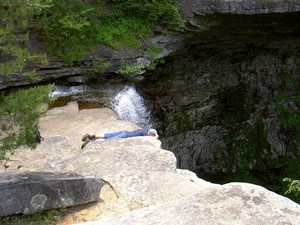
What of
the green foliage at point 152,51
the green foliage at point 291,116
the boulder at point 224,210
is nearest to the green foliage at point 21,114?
the boulder at point 224,210

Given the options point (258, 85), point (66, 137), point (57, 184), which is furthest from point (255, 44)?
point (57, 184)

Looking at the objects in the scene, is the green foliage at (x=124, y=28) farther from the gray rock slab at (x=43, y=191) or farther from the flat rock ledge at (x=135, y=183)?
the gray rock slab at (x=43, y=191)

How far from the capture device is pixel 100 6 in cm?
1363

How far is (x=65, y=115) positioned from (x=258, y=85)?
9.65 metres

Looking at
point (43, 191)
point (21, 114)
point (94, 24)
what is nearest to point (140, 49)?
point (94, 24)

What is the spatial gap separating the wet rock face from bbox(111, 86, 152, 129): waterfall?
977mm

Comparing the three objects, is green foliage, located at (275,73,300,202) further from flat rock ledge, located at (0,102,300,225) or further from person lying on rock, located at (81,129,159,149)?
person lying on rock, located at (81,129,159,149)

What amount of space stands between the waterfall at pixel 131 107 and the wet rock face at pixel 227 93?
0.98m

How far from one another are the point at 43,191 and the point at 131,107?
7.56m

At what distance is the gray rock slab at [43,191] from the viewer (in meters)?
6.30

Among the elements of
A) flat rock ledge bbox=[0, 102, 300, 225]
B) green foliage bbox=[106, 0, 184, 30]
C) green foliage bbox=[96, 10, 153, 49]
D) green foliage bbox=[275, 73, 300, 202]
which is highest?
green foliage bbox=[106, 0, 184, 30]

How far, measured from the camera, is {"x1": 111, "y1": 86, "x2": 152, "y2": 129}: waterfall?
13250 mm

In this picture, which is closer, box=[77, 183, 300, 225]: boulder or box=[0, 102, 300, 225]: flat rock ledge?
box=[77, 183, 300, 225]: boulder

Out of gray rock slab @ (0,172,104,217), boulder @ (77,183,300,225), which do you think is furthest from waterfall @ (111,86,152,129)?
boulder @ (77,183,300,225)
